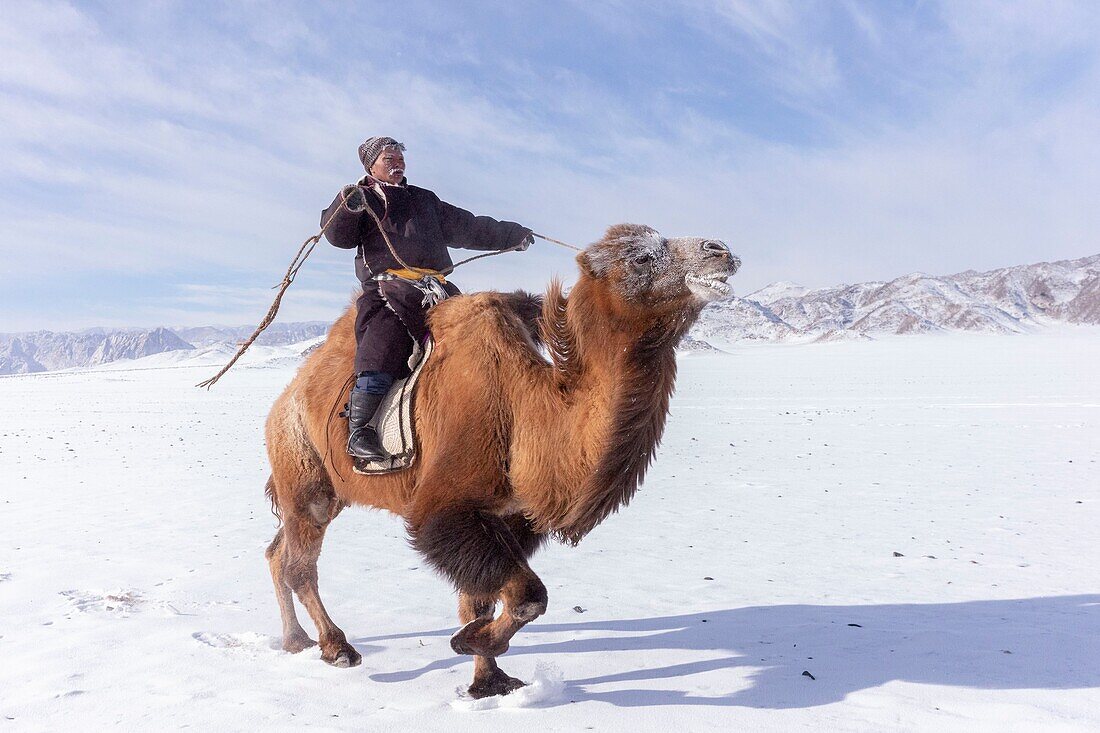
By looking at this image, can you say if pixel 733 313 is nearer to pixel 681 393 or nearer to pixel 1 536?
pixel 681 393

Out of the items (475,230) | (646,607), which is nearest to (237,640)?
(646,607)

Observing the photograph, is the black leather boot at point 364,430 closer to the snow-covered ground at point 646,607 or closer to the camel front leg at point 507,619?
the camel front leg at point 507,619

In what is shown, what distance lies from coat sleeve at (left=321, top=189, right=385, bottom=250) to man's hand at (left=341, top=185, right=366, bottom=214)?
27 mm

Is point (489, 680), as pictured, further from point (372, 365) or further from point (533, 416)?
point (372, 365)

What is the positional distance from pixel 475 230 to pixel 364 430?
153cm

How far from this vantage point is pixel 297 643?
4555 mm

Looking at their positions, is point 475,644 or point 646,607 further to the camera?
point 646,607

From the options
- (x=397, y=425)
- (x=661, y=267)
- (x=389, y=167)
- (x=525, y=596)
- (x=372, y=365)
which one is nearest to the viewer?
(x=661, y=267)

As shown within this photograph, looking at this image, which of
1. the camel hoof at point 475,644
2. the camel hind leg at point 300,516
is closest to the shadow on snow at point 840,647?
A: the camel hind leg at point 300,516

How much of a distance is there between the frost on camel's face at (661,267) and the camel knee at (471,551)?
4.15ft

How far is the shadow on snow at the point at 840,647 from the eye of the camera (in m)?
3.80

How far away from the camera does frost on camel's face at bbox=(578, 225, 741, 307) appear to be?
312cm

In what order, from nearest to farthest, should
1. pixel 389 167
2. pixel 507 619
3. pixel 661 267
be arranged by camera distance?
pixel 661 267 < pixel 507 619 < pixel 389 167

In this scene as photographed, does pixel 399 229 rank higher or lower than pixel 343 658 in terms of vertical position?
higher
